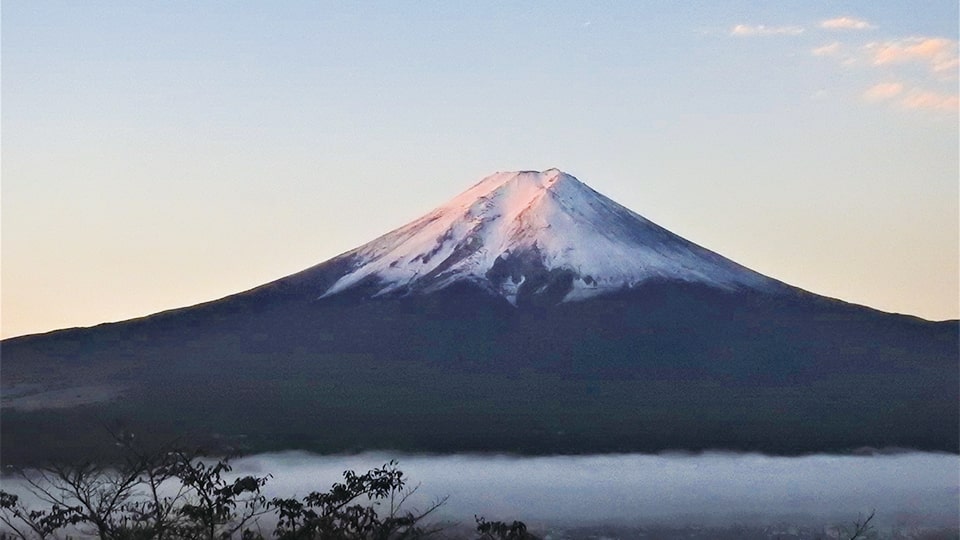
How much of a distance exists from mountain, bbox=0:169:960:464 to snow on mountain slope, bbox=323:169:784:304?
86 millimetres

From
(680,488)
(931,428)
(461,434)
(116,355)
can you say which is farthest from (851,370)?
(116,355)

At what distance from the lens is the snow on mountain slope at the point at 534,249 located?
213ft

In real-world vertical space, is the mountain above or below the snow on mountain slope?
below

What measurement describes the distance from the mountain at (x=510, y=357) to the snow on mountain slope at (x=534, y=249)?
0.28ft

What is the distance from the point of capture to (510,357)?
62094 mm

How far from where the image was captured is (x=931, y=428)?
64.3 metres

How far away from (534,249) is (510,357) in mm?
5940

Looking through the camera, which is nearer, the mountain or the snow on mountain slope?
the mountain

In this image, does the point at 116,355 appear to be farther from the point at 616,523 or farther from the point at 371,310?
the point at 616,523

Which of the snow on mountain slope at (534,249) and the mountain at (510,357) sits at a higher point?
the snow on mountain slope at (534,249)

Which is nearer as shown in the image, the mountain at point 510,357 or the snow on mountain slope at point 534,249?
the mountain at point 510,357

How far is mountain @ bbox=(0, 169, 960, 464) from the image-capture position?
194 ft

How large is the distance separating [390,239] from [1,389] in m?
15.8

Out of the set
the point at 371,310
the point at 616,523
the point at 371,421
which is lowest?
the point at 616,523
